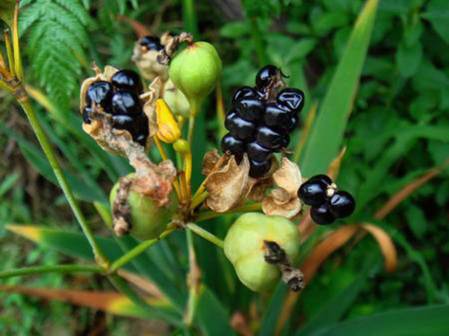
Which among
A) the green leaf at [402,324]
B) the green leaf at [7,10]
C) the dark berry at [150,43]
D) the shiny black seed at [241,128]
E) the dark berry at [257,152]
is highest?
the green leaf at [7,10]

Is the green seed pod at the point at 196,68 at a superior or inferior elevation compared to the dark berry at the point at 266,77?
superior

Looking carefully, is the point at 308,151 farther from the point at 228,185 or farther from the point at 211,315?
the point at 228,185

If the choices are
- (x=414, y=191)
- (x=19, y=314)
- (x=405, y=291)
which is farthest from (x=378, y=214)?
(x=19, y=314)

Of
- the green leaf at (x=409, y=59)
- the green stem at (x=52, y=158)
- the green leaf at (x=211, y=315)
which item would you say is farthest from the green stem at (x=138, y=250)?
the green leaf at (x=409, y=59)

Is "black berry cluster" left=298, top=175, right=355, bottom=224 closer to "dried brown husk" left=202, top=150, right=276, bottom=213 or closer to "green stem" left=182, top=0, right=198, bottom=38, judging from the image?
"dried brown husk" left=202, top=150, right=276, bottom=213

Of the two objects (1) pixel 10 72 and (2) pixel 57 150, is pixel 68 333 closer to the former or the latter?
(2) pixel 57 150

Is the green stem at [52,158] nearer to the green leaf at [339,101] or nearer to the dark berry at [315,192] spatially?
the dark berry at [315,192]

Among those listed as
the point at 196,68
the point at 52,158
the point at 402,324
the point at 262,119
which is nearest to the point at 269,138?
the point at 262,119
